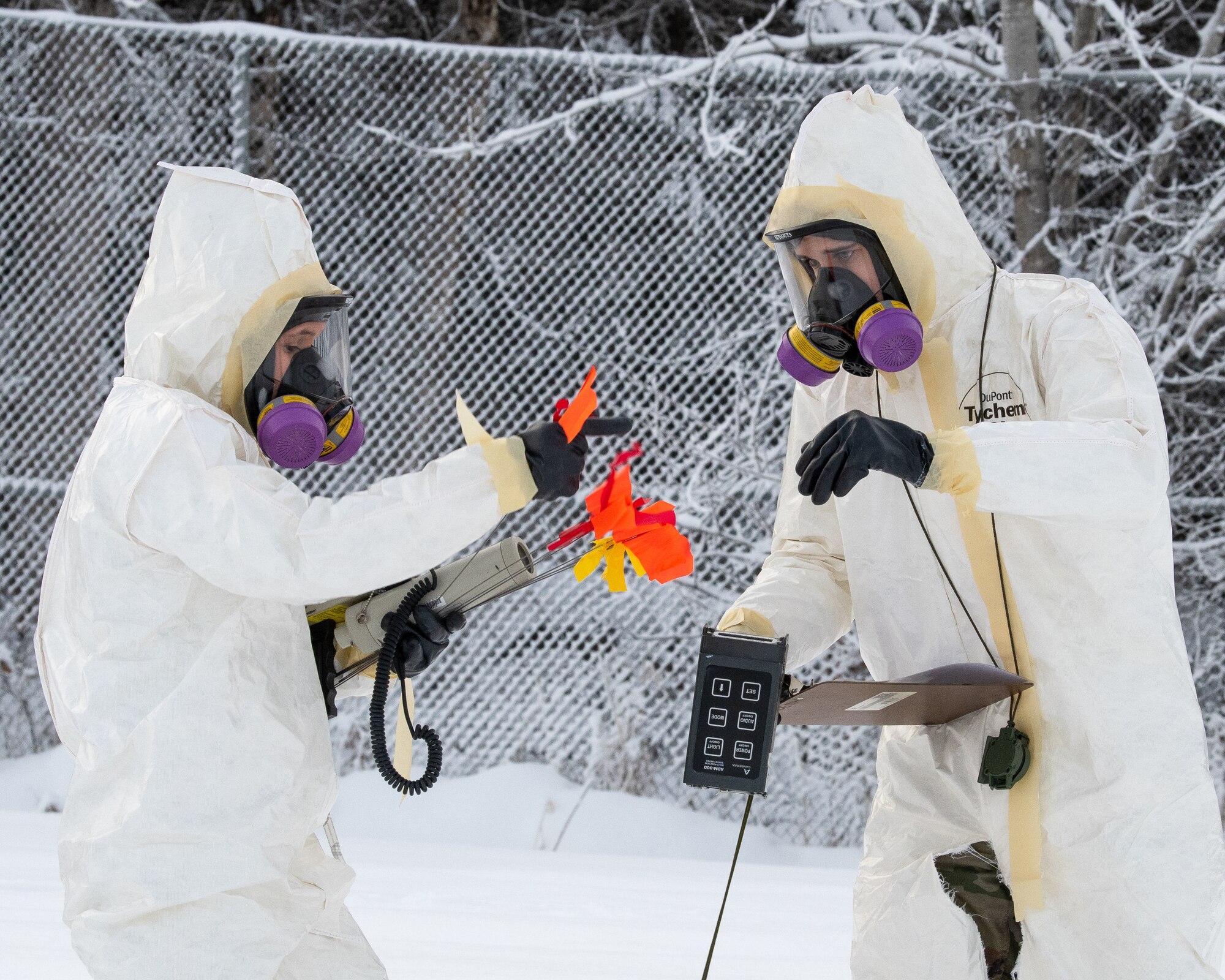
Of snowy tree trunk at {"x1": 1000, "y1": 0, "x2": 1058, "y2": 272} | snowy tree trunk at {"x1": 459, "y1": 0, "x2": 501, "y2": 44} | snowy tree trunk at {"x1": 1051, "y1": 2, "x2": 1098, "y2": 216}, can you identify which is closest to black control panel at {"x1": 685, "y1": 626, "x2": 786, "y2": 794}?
snowy tree trunk at {"x1": 1000, "y1": 0, "x2": 1058, "y2": 272}

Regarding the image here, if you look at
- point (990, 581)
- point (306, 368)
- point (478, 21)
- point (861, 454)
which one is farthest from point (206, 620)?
point (478, 21)

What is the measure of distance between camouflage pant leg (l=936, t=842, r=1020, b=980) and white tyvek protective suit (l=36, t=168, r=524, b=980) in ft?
3.24

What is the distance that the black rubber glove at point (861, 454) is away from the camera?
1532 mm

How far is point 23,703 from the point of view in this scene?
5203 millimetres

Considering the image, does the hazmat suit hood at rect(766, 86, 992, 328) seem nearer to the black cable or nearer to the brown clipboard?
the black cable

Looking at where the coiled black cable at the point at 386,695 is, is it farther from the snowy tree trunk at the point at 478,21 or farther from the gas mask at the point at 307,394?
the snowy tree trunk at the point at 478,21

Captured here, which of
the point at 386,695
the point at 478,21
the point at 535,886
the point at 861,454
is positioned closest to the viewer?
the point at 861,454

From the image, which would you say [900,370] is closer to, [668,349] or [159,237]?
[159,237]

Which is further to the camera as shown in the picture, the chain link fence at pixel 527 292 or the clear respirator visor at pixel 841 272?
the chain link fence at pixel 527 292

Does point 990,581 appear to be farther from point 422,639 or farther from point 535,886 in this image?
point 535,886

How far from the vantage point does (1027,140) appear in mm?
4582

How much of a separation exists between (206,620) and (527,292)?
3634 mm

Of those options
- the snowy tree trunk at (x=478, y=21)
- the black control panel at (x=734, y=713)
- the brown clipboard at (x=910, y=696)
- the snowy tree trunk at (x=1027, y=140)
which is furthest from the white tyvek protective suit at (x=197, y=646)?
the snowy tree trunk at (x=478, y=21)

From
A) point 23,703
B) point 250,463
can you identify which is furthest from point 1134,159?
point 23,703
